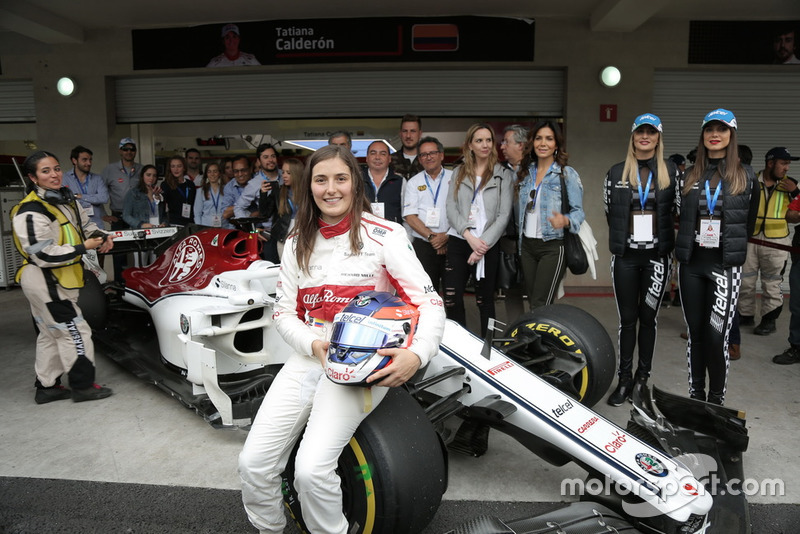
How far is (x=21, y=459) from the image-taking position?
3.48 meters

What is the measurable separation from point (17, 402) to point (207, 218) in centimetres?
333

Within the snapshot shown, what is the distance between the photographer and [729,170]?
11.9ft

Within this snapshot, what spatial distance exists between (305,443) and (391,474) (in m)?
0.33

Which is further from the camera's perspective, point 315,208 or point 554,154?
point 554,154

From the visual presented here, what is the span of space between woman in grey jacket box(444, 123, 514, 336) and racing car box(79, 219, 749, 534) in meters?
0.86

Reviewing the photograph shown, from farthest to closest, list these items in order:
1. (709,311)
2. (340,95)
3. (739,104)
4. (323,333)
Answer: (340,95) < (739,104) < (709,311) < (323,333)

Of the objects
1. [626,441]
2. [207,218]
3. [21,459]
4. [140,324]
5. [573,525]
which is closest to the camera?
[573,525]

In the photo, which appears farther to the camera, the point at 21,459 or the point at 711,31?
the point at 711,31

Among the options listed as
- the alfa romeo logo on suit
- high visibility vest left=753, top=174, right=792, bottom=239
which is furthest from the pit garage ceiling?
the alfa romeo logo on suit

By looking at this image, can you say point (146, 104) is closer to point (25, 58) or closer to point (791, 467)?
point (25, 58)

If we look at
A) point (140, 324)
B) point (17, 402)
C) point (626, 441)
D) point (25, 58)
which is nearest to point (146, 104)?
point (25, 58)

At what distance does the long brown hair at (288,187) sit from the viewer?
519 cm

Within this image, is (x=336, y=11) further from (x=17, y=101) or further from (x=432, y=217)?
(x=17, y=101)

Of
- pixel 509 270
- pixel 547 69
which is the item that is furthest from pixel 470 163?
pixel 547 69
